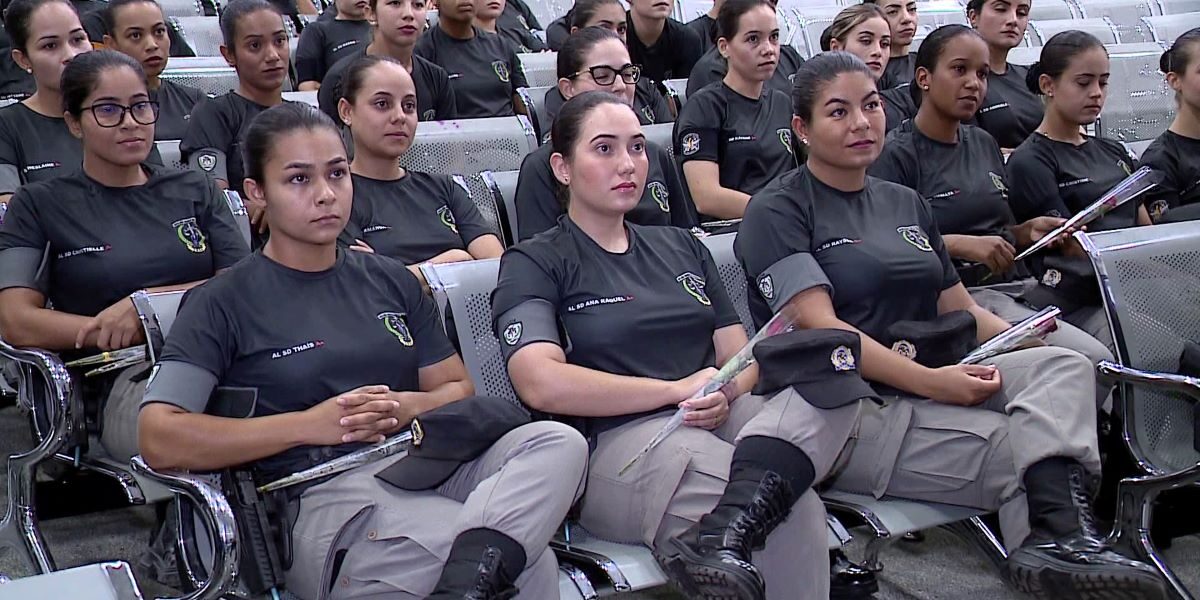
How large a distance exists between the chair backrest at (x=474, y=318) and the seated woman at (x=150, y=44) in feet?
4.90

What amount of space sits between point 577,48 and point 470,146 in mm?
461

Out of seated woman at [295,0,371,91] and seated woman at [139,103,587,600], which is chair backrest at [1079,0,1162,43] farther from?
seated woman at [139,103,587,600]

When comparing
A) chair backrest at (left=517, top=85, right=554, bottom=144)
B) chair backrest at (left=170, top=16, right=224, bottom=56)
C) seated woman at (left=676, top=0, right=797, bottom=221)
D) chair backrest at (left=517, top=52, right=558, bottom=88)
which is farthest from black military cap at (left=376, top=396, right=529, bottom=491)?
chair backrest at (left=170, top=16, right=224, bottom=56)

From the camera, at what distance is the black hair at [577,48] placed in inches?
134

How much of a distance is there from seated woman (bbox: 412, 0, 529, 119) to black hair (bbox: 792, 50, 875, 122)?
1673mm

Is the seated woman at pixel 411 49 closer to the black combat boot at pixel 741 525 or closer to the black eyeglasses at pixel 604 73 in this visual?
the black eyeglasses at pixel 604 73

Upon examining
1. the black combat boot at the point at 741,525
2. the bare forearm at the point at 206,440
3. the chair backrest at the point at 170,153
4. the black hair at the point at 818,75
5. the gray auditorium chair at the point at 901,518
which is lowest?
the gray auditorium chair at the point at 901,518

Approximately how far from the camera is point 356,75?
9.48ft

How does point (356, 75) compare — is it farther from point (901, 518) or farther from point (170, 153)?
point (901, 518)

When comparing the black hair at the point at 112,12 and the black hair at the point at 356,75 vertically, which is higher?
the black hair at the point at 112,12

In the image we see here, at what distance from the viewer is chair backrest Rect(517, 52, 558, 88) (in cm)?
426

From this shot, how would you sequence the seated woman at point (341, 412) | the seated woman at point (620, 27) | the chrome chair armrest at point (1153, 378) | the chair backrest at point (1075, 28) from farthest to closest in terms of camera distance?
the chair backrest at point (1075, 28)
the seated woman at point (620, 27)
the chrome chair armrest at point (1153, 378)
the seated woman at point (341, 412)

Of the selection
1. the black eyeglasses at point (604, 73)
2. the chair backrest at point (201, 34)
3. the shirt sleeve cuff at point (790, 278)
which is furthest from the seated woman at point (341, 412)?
the chair backrest at point (201, 34)

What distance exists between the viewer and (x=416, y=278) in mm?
→ 2223
